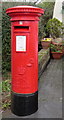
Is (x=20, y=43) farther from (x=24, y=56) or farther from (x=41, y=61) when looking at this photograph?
(x=41, y=61)

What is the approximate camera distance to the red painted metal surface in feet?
8.68

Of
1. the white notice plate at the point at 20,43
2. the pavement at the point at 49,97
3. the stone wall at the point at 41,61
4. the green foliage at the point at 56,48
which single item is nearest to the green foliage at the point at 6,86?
the pavement at the point at 49,97

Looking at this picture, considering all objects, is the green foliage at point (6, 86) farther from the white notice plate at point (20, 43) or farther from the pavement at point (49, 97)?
the white notice plate at point (20, 43)

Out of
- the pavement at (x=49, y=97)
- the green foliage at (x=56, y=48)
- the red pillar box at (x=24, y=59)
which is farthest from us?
the green foliage at (x=56, y=48)

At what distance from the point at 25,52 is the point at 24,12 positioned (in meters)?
0.66

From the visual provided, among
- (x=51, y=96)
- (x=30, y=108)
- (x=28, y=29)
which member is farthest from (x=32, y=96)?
(x=28, y=29)

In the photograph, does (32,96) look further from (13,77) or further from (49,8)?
(49,8)

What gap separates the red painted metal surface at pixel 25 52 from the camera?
265 centimetres

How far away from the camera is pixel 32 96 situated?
115 inches

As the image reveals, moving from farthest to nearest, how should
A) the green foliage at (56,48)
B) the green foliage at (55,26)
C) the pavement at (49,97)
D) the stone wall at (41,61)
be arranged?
1. the green foliage at (55,26)
2. the green foliage at (56,48)
3. the stone wall at (41,61)
4. the pavement at (49,97)

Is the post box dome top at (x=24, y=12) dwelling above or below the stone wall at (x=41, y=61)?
above

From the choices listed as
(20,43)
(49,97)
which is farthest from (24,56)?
(49,97)

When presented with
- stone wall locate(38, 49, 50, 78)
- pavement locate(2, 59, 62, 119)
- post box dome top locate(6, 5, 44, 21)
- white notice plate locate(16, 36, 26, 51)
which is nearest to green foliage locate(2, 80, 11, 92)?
pavement locate(2, 59, 62, 119)

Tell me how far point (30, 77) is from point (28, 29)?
840 millimetres
